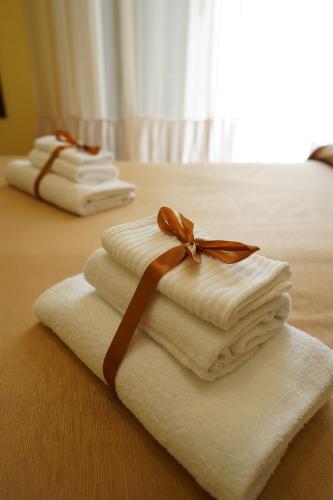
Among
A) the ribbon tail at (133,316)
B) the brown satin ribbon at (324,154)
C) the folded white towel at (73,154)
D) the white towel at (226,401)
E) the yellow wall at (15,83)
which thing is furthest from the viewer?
the yellow wall at (15,83)

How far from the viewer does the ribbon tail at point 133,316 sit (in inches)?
19.6

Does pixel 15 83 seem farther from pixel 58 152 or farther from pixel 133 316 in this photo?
pixel 133 316

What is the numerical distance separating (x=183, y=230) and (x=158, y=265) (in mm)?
109

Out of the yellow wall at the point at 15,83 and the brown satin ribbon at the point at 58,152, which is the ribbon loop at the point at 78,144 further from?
the yellow wall at the point at 15,83

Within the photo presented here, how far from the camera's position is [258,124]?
2.60 m

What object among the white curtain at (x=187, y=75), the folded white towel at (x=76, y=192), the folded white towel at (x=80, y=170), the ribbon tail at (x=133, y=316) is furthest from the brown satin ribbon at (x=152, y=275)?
the white curtain at (x=187, y=75)

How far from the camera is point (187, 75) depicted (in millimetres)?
2391

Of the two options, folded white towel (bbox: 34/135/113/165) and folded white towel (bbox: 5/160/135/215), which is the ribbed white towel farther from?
folded white towel (bbox: 34/135/113/165)

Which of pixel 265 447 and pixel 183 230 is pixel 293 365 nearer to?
pixel 265 447

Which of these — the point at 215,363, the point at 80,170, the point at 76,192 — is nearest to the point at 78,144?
the point at 80,170

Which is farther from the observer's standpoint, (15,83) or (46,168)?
(15,83)

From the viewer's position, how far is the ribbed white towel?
44cm

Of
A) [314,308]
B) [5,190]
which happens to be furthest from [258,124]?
[314,308]

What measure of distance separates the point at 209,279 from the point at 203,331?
0.25 feet
